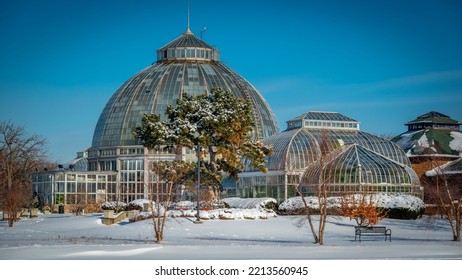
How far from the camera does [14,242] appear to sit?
34.5 metres

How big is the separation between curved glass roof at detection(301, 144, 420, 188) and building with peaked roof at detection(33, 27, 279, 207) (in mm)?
24432

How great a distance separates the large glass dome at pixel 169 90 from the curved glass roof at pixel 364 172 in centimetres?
2546

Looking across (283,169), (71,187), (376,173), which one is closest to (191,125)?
(283,169)

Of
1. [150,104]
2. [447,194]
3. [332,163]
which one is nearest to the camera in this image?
[447,194]

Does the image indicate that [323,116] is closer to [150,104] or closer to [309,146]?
[309,146]

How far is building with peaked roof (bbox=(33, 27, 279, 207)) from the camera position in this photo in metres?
80.8

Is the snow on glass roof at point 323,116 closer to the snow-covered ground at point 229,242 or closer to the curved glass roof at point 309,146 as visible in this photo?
the curved glass roof at point 309,146

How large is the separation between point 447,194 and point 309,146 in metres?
23.5

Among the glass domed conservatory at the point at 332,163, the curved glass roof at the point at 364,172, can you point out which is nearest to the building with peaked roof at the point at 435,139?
the glass domed conservatory at the point at 332,163

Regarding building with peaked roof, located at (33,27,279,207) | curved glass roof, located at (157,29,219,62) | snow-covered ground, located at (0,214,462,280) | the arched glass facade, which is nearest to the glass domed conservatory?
snow-covered ground, located at (0,214,462,280)

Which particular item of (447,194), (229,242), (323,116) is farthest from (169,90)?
(229,242)

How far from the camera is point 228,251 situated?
3019 centimetres

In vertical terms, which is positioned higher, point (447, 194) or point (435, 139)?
point (435, 139)
